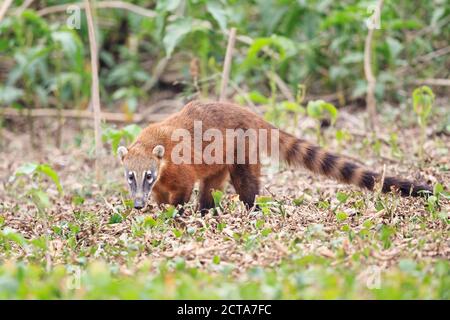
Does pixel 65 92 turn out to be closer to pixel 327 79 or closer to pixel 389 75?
pixel 327 79

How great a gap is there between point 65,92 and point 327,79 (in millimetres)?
4554

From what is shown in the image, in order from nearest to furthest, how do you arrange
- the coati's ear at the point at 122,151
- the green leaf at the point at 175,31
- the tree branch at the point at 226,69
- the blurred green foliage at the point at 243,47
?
1. the coati's ear at the point at 122,151
2. the tree branch at the point at 226,69
3. the green leaf at the point at 175,31
4. the blurred green foliage at the point at 243,47

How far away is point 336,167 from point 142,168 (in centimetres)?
199

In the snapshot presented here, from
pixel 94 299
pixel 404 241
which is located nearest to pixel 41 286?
pixel 94 299

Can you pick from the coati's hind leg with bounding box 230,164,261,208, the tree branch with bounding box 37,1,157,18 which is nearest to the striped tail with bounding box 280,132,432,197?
the coati's hind leg with bounding box 230,164,261,208

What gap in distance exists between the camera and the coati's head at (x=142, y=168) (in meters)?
7.32

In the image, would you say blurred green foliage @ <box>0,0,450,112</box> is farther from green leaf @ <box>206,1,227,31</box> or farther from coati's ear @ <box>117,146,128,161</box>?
coati's ear @ <box>117,146,128,161</box>

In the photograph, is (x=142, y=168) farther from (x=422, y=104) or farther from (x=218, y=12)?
(x=422, y=104)

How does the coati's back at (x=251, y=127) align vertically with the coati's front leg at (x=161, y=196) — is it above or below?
above

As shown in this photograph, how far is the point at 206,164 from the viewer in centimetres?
765

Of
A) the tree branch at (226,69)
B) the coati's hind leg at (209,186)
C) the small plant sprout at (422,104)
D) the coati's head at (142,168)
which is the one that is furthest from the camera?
the tree branch at (226,69)

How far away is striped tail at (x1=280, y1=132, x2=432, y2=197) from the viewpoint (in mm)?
6961

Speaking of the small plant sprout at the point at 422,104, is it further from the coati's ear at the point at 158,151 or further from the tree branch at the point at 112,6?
the tree branch at the point at 112,6

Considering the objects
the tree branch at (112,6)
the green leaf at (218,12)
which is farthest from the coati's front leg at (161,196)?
the tree branch at (112,6)
